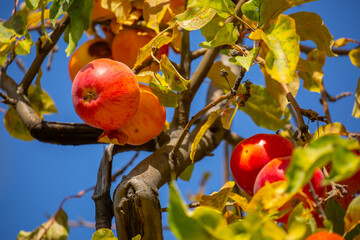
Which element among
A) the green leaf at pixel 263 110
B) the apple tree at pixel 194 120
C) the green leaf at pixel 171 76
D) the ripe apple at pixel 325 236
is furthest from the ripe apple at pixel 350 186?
the green leaf at pixel 263 110

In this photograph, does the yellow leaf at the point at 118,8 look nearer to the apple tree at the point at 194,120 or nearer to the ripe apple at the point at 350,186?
the apple tree at the point at 194,120

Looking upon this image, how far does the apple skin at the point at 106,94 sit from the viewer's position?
0.80 meters

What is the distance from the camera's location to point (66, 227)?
1.16 metres

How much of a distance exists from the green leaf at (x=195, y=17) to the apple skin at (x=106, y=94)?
0.48 feet

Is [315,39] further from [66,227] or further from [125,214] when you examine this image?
[66,227]

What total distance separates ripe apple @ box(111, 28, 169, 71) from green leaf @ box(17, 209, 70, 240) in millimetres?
453

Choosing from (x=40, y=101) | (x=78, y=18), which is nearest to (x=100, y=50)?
(x=78, y=18)

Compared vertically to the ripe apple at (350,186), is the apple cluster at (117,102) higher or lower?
higher

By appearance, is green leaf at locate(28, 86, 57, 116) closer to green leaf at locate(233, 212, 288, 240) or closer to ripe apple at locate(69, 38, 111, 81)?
ripe apple at locate(69, 38, 111, 81)

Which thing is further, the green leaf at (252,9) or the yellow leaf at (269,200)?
the green leaf at (252,9)

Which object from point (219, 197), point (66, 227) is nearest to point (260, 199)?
point (219, 197)

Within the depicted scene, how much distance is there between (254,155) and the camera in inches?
32.5

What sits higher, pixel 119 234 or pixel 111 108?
pixel 111 108

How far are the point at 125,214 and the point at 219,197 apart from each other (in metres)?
0.16
